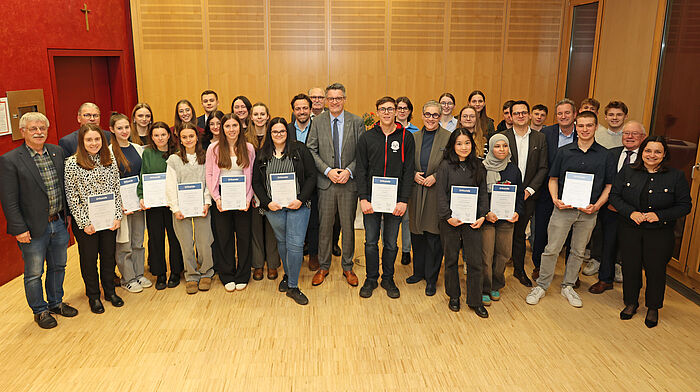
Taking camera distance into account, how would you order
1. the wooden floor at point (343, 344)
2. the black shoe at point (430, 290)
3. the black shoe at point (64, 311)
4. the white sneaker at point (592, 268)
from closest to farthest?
the wooden floor at point (343, 344) < the black shoe at point (64, 311) < the black shoe at point (430, 290) < the white sneaker at point (592, 268)

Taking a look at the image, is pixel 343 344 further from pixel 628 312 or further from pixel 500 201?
pixel 628 312

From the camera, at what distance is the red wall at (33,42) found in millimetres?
4570

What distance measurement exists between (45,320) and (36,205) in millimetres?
976

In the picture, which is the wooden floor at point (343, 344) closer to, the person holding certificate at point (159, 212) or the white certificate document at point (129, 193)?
the person holding certificate at point (159, 212)

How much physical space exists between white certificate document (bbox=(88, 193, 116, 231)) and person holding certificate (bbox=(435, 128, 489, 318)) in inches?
107

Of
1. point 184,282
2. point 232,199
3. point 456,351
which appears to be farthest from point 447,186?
point 184,282

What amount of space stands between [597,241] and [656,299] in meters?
0.97

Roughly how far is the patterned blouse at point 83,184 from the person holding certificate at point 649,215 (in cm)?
419

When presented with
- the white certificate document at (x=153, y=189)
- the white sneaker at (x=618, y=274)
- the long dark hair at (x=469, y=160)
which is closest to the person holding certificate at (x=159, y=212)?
the white certificate document at (x=153, y=189)

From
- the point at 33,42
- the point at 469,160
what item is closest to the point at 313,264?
the point at 469,160

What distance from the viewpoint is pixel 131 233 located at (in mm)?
4324

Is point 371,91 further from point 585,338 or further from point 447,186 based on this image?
point 585,338

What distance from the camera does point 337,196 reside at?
4.34m

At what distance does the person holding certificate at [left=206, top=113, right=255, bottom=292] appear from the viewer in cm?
405
